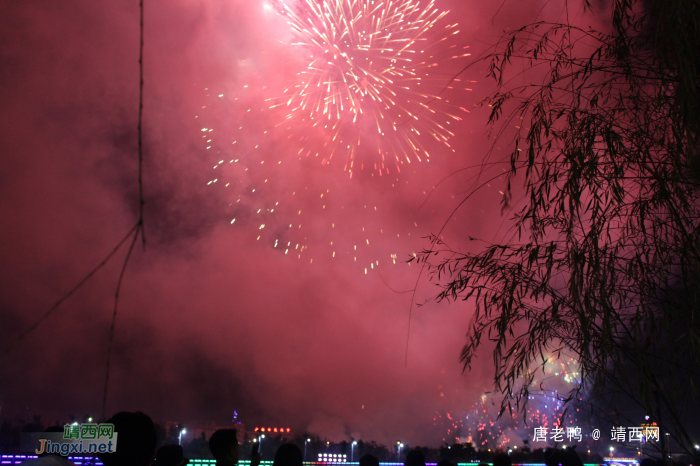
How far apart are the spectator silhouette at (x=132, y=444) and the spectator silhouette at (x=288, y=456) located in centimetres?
293

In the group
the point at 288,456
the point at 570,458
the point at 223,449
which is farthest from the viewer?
the point at 570,458

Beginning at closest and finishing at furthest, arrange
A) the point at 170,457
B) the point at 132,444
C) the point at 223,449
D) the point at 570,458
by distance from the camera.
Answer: the point at 132,444 < the point at 223,449 < the point at 170,457 < the point at 570,458

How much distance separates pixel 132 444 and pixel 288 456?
315cm

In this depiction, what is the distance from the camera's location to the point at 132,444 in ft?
9.50

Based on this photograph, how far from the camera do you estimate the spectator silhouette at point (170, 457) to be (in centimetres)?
495

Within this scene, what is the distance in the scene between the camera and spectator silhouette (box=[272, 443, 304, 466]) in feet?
18.2

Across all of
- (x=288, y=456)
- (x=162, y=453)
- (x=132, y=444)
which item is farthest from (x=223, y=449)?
(x=132, y=444)

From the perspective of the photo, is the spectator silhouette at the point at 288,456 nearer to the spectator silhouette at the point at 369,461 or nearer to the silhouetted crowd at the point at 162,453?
the silhouetted crowd at the point at 162,453

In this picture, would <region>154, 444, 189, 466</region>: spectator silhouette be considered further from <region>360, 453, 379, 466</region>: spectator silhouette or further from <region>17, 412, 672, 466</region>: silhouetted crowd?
<region>360, 453, 379, 466</region>: spectator silhouette

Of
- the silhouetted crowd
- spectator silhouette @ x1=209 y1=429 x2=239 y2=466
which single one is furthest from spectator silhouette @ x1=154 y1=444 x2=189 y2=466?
spectator silhouette @ x1=209 y1=429 x2=239 y2=466

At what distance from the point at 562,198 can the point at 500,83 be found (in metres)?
1.41

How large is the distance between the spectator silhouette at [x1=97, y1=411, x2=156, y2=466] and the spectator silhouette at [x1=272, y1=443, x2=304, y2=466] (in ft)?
9.61

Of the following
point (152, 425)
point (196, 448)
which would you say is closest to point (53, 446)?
point (152, 425)

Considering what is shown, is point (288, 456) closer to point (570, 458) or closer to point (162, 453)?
point (162, 453)
